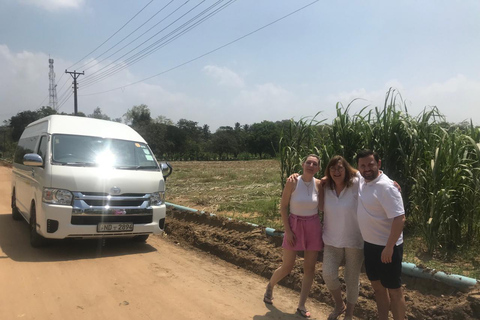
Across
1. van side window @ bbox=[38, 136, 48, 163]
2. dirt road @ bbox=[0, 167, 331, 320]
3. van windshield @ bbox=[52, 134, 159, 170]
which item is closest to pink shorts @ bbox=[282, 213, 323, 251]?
dirt road @ bbox=[0, 167, 331, 320]

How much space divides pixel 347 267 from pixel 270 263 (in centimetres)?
206

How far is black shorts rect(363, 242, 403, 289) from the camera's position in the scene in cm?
323

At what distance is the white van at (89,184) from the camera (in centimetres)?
572

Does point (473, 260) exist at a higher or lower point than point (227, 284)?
higher

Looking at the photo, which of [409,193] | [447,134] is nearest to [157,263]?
[409,193]

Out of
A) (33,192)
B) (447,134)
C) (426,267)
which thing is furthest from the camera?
(33,192)

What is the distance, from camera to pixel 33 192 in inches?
253

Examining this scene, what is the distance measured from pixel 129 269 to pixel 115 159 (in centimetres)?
211

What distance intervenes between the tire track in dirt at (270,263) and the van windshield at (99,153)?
70.0 inches

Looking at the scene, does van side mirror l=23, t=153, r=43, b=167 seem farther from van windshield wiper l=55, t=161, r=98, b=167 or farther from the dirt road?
the dirt road

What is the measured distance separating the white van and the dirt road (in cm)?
43

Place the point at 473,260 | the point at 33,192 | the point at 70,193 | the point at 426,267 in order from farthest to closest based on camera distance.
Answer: the point at 33,192
the point at 70,193
the point at 473,260
the point at 426,267

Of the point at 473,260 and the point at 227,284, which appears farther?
the point at 227,284

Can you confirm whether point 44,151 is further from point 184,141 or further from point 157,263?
point 184,141
